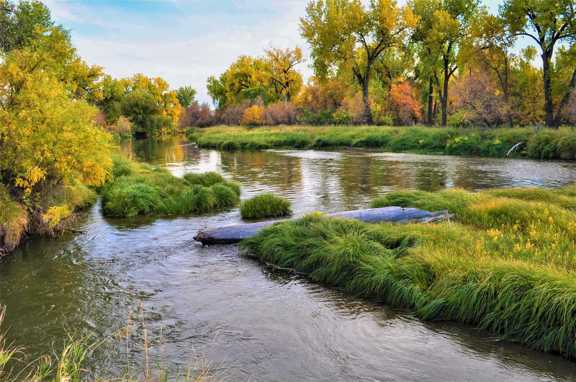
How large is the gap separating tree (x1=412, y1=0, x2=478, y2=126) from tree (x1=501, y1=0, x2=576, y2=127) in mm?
7458

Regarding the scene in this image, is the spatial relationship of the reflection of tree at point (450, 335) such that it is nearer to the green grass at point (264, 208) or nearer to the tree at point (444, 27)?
the green grass at point (264, 208)

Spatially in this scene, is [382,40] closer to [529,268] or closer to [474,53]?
[474,53]

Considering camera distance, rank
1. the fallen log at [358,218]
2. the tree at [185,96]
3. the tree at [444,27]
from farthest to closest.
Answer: the tree at [185,96] < the tree at [444,27] < the fallen log at [358,218]

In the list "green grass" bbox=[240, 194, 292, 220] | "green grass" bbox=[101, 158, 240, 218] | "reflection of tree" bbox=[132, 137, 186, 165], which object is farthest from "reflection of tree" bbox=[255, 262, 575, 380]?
"reflection of tree" bbox=[132, 137, 186, 165]

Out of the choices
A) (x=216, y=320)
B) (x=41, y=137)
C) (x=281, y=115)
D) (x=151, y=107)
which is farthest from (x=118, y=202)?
(x=151, y=107)

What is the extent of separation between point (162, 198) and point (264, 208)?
3.76 metres

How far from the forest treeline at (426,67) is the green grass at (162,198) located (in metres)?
27.1

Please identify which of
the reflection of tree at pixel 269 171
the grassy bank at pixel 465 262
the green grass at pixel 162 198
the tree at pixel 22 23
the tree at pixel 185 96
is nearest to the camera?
the grassy bank at pixel 465 262

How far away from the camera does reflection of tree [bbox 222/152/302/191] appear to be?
2258 cm

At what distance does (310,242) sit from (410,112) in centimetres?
5039

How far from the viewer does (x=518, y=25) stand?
35.2 m

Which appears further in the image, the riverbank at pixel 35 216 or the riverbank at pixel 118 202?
the riverbank at pixel 118 202

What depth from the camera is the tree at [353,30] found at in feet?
163

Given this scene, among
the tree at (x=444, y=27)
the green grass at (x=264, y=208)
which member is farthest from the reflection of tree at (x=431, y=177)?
the tree at (x=444, y=27)
